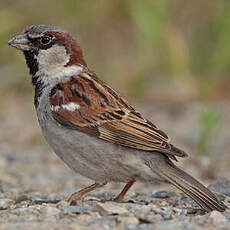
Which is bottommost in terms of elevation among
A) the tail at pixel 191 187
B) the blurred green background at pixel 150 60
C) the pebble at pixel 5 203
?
the pebble at pixel 5 203

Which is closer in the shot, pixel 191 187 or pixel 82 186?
pixel 191 187

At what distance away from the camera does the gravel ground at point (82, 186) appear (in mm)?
3773

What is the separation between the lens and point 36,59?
17.0ft

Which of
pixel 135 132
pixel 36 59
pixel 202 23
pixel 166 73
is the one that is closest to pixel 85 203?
pixel 135 132

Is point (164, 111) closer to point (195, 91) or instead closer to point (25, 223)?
point (195, 91)

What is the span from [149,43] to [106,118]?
4.19 m

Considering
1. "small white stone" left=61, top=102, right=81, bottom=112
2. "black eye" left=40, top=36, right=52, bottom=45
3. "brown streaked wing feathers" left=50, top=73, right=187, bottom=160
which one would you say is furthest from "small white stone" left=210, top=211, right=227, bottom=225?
"black eye" left=40, top=36, right=52, bottom=45

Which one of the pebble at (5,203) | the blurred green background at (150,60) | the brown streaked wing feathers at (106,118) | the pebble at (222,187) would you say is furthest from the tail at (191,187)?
the blurred green background at (150,60)

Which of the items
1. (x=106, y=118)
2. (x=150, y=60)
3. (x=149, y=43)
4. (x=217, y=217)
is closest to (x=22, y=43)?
(x=106, y=118)

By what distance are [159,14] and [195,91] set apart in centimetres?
126

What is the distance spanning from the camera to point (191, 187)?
4391mm

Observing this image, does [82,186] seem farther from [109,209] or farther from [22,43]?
[109,209]

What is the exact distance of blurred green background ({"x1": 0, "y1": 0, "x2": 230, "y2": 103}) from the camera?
8742 mm

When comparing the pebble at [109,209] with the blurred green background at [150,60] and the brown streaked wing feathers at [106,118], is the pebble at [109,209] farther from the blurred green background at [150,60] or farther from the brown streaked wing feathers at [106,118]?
the blurred green background at [150,60]
